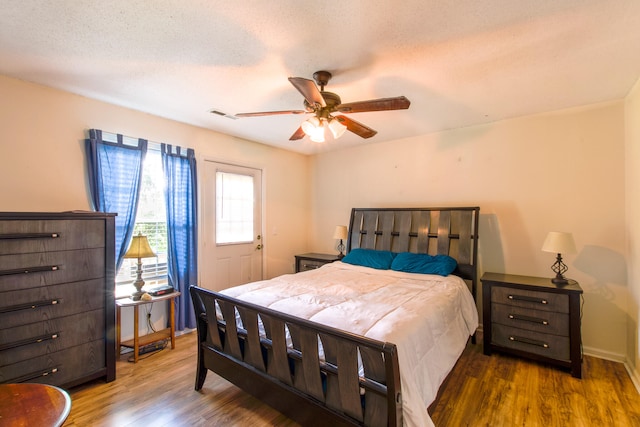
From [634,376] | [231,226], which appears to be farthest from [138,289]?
[634,376]

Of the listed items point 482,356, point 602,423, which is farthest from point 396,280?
point 602,423

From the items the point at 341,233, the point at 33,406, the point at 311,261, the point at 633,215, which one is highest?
the point at 633,215

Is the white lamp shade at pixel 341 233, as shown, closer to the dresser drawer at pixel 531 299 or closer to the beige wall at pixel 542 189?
the beige wall at pixel 542 189

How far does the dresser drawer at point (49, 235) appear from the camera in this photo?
2.08m

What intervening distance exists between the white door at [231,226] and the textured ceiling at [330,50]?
1.21 m

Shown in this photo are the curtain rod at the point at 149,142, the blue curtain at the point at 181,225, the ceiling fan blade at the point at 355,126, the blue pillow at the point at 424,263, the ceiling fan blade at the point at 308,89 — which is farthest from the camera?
the blue curtain at the point at 181,225

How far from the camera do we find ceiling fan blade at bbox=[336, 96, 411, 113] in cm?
202

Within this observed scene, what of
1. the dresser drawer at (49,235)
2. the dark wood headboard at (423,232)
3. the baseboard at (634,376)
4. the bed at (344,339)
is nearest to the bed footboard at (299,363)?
the bed at (344,339)

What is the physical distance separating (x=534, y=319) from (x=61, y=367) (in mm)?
4029

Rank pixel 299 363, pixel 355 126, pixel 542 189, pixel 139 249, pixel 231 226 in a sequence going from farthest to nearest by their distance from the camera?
pixel 231 226 → pixel 542 189 → pixel 139 249 → pixel 355 126 → pixel 299 363

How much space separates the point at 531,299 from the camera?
2.75 m

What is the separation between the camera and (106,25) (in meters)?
1.72

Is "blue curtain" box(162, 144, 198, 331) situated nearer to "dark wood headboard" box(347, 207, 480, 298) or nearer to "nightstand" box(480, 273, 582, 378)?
"dark wood headboard" box(347, 207, 480, 298)

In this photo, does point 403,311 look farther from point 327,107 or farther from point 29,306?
point 29,306
